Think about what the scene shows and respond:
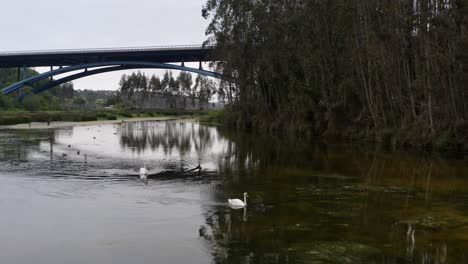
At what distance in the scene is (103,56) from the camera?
10406 cm

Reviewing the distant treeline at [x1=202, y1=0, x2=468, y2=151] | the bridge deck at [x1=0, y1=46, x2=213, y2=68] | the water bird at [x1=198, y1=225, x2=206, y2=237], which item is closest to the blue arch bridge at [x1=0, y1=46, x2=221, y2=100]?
the bridge deck at [x1=0, y1=46, x2=213, y2=68]

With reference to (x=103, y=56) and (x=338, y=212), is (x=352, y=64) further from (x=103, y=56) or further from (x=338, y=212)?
(x=103, y=56)

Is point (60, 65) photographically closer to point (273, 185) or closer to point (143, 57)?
point (143, 57)

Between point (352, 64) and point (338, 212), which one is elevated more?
point (352, 64)

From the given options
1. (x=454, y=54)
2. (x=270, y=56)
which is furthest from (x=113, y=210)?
(x=270, y=56)

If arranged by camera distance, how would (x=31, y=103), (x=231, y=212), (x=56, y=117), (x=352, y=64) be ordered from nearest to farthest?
(x=231, y=212) → (x=352, y=64) → (x=56, y=117) → (x=31, y=103)

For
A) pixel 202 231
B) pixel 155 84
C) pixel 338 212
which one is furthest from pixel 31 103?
pixel 202 231

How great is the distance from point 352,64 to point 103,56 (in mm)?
64141

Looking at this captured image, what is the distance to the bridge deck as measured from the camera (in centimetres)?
9950

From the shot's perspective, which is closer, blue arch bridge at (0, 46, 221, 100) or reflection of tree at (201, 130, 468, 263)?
reflection of tree at (201, 130, 468, 263)

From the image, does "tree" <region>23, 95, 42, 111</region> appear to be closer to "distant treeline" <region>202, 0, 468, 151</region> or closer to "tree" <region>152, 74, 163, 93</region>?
"tree" <region>152, 74, 163, 93</region>

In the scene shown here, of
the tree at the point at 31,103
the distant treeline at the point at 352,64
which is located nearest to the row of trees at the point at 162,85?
the tree at the point at 31,103

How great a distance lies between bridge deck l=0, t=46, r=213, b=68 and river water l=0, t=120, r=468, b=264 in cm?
6912

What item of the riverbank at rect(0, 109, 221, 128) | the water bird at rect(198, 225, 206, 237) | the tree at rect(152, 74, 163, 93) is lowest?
the water bird at rect(198, 225, 206, 237)
